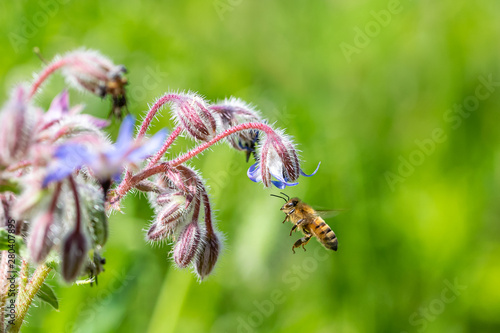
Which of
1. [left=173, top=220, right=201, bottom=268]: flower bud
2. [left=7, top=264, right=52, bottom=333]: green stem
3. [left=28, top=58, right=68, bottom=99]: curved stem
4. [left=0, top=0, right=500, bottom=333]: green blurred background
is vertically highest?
[left=0, top=0, right=500, bottom=333]: green blurred background

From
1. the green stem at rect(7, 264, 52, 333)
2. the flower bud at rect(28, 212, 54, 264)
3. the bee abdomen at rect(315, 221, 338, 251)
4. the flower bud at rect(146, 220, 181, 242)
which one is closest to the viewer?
the flower bud at rect(28, 212, 54, 264)

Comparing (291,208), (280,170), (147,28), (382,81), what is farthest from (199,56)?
(280,170)

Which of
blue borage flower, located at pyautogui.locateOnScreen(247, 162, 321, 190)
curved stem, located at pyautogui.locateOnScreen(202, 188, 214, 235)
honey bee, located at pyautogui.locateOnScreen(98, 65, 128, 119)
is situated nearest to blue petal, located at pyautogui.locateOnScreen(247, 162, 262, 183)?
blue borage flower, located at pyautogui.locateOnScreen(247, 162, 321, 190)

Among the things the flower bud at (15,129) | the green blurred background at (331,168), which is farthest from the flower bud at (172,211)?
the green blurred background at (331,168)

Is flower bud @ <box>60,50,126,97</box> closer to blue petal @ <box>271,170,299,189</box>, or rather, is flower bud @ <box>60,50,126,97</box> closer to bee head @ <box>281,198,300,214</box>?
blue petal @ <box>271,170,299,189</box>

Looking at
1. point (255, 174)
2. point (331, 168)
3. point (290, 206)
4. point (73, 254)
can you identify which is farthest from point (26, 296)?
point (331, 168)

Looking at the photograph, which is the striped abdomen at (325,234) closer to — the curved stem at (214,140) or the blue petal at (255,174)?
the blue petal at (255,174)

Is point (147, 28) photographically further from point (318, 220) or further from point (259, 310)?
point (318, 220)
